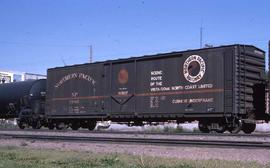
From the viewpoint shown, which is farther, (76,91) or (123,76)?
(76,91)

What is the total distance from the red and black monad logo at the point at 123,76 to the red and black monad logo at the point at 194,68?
12.1 ft

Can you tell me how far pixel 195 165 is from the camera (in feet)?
29.9

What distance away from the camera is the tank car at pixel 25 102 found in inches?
1125

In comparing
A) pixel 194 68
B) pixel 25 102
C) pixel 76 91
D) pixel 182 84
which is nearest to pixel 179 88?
pixel 182 84

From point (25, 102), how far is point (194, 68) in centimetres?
1300

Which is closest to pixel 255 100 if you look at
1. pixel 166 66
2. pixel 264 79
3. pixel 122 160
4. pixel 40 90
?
pixel 264 79

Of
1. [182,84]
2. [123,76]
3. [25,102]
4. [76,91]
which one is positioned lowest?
[25,102]

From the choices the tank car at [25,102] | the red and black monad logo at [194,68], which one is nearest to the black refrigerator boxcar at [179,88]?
the red and black monad logo at [194,68]

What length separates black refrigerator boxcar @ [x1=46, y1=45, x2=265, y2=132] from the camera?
19.4 metres

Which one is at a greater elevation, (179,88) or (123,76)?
(123,76)

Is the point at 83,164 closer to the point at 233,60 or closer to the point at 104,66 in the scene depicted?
the point at 233,60

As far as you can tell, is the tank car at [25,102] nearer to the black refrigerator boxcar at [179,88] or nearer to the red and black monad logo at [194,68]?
the black refrigerator boxcar at [179,88]

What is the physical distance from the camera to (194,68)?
2055cm

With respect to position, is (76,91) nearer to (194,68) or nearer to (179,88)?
(179,88)
